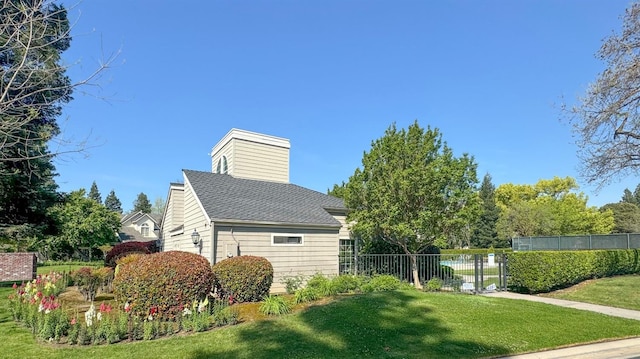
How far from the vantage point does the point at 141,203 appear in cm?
9788

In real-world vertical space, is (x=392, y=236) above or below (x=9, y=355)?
above

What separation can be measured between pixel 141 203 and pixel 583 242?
97710 mm

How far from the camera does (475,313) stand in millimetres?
8516

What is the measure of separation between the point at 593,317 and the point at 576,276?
19.6ft

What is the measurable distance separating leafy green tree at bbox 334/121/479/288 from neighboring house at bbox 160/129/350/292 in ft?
6.10

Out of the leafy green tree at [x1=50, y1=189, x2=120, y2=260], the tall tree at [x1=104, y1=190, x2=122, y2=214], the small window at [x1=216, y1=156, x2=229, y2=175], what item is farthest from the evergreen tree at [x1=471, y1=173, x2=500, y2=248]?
the tall tree at [x1=104, y1=190, x2=122, y2=214]

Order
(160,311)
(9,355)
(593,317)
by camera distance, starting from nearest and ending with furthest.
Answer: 1. (9,355)
2. (160,311)
3. (593,317)

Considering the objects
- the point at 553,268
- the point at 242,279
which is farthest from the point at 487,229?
the point at 242,279

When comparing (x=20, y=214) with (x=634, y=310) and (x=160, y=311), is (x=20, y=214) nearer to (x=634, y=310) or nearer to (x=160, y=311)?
(x=160, y=311)

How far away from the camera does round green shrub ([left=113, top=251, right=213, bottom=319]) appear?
24.8 feet

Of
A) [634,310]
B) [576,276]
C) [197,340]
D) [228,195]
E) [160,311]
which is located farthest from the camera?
[228,195]

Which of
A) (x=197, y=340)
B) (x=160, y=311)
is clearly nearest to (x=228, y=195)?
(x=160, y=311)

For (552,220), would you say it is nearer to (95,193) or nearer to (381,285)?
(381,285)

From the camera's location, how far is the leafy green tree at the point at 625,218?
59.1 metres
